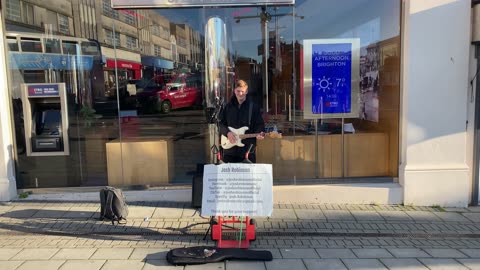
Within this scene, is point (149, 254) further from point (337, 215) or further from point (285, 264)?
point (337, 215)

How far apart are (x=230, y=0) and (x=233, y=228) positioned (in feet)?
9.93

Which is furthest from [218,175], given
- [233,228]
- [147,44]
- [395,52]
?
[395,52]

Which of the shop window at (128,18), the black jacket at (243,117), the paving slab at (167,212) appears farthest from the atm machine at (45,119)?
the black jacket at (243,117)

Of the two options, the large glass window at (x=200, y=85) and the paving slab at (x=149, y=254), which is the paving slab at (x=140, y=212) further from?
the paving slab at (x=149, y=254)

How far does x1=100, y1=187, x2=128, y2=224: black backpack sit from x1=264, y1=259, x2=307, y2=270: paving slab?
202 centimetres

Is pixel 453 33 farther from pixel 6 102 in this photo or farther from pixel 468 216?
pixel 6 102

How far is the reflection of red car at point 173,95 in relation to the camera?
20.4 ft

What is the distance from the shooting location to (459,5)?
5.54m

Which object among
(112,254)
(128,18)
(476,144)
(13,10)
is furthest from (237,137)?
(13,10)

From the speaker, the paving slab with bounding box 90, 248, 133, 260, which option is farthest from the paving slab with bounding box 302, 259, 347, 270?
the speaker

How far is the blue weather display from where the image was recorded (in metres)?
6.11

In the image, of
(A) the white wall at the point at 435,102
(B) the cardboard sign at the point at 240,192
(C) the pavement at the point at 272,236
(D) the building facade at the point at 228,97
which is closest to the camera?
(C) the pavement at the point at 272,236

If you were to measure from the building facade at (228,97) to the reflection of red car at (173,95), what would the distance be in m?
0.02

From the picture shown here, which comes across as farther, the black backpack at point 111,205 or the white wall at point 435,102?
the white wall at point 435,102
